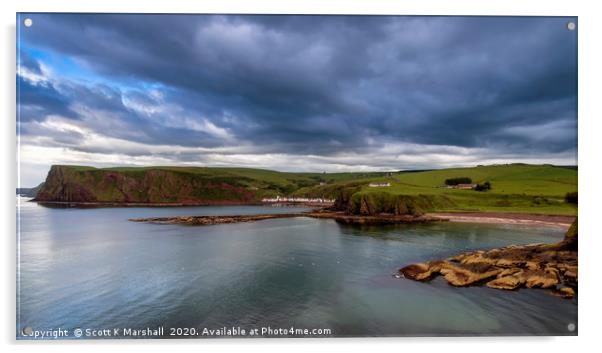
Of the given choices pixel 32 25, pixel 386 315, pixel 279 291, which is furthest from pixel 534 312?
pixel 32 25

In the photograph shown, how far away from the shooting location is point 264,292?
8117 millimetres

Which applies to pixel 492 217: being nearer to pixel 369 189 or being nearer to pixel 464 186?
pixel 464 186

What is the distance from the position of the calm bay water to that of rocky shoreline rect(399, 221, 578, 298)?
0.45 m

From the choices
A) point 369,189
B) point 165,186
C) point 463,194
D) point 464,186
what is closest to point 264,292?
point 463,194

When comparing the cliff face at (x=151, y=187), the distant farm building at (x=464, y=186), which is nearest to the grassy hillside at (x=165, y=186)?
the cliff face at (x=151, y=187)

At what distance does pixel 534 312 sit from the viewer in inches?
252

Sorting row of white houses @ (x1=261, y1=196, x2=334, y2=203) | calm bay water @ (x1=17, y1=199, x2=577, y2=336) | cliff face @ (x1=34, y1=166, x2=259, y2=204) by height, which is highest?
cliff face @ (x1=34, y1=166, x2=259, y2=204)

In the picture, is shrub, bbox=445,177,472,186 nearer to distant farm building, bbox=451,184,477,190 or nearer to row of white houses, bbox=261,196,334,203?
distant farm building, bbox=451,184,477,190

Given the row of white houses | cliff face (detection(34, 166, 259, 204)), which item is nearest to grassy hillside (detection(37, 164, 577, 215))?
cliff face (detection(34, 166, 259, 204))

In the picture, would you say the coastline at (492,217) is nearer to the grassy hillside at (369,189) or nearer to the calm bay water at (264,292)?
the grassy hillside at (369,189)

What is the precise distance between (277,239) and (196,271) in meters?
7.62

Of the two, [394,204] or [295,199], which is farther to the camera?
[295,199]

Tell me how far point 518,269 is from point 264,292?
8.05m

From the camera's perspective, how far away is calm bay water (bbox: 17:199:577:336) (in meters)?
5.93
